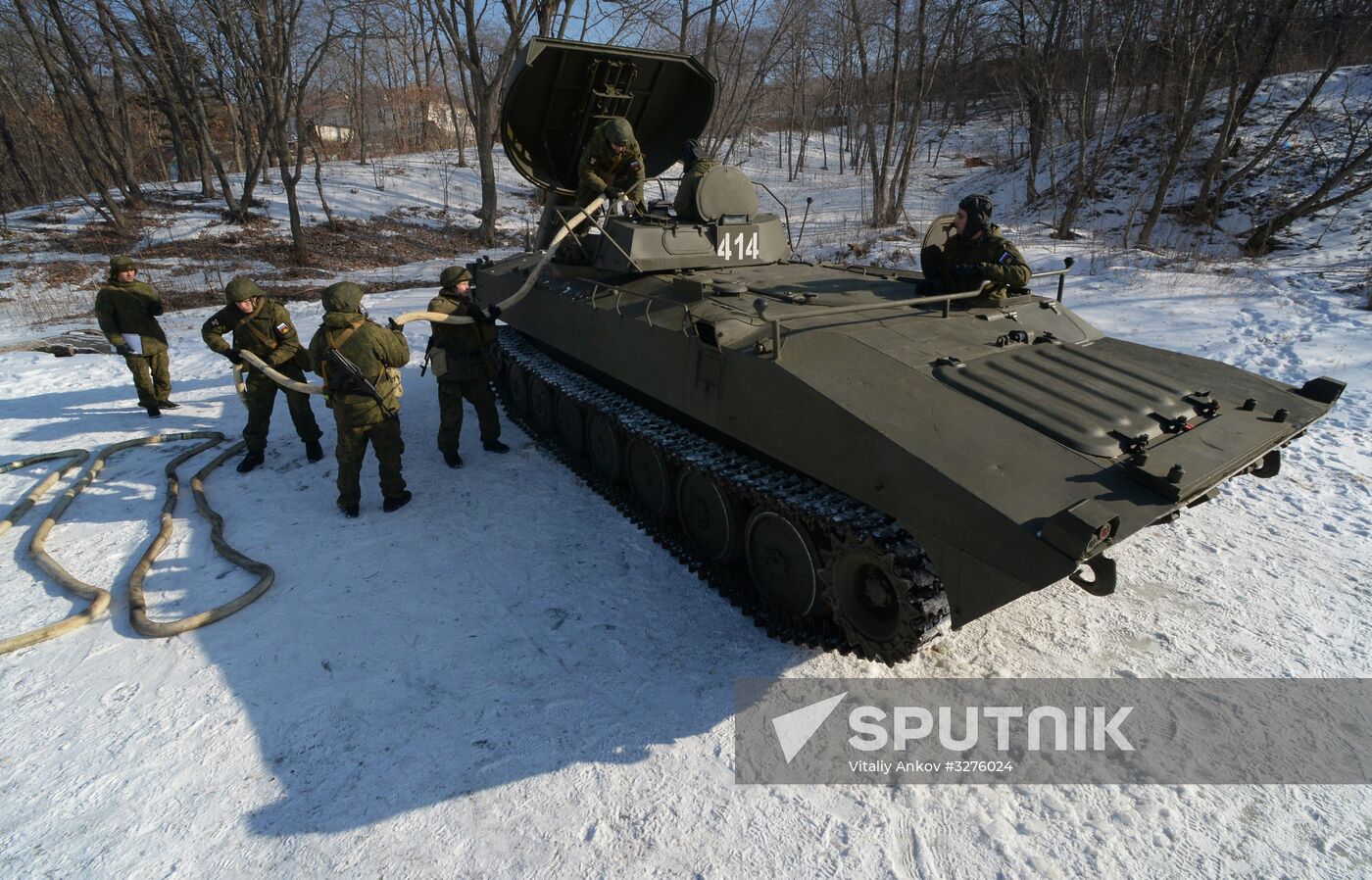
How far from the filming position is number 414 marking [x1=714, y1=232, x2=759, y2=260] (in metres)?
6.13

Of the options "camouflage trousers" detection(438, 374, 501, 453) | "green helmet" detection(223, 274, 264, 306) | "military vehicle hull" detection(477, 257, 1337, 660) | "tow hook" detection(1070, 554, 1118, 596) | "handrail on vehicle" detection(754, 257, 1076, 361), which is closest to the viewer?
"military vehicle hull" detection(477, 257, 1337, 660)

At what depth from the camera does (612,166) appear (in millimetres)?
6828

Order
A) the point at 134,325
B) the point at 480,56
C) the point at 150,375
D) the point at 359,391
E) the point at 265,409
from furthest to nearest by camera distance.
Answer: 1. the point at 480,56
2. the point at 150,375
3. the point at 134,325
4. the point at 265,409
5. the point at 359,391

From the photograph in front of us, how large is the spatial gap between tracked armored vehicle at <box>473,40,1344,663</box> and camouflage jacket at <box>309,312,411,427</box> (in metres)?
1.35

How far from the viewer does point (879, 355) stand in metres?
3.86

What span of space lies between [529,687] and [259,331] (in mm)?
4348

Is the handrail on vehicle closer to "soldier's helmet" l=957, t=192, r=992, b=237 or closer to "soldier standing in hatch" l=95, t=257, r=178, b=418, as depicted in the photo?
"soldier's helmet" l=957, t=192, r=992, b=237

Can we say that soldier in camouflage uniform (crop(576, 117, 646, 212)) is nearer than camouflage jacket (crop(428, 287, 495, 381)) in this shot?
No

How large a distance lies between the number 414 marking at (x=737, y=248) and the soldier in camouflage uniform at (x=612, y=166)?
1184 millimetres

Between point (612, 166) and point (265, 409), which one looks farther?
point (612, 166)

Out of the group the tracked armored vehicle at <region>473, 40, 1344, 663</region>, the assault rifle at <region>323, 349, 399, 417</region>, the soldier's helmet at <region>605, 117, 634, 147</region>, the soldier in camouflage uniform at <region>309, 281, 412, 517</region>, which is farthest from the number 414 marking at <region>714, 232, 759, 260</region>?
the assault rifle at <region>323, 349, 399, 417</region>

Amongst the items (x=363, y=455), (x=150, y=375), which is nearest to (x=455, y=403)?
(x=363, y=455)

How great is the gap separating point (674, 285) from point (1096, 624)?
3490 millimetres

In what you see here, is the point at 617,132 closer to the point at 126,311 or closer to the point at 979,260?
the point at 979,260
